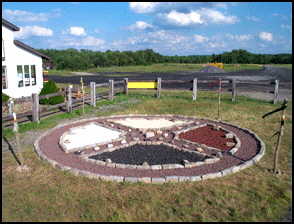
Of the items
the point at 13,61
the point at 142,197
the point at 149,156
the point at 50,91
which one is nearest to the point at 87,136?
the point at 149,156

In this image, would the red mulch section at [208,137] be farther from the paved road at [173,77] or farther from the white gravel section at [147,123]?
the paved road at [173,77]

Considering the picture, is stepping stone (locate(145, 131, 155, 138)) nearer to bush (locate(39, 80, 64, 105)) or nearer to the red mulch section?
the red mulch section

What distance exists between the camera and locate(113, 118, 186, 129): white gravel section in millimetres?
10484

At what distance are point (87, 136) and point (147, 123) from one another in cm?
275

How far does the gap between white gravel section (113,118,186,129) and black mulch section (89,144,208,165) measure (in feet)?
8.11

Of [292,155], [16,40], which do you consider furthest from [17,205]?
[16,40]

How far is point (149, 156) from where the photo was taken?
7.36 m

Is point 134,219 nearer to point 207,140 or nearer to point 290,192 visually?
point 290,192

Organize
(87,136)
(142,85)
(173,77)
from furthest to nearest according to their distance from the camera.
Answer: (173,77), (142,85), (87,136)

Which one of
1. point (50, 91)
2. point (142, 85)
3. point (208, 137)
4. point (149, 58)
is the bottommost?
point (208, 137)

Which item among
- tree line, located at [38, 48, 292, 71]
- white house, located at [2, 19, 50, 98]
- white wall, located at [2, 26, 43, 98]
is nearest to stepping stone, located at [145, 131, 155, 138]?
white house, located at [2, 19, 50, 98]

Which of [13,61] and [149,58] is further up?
[149,58]

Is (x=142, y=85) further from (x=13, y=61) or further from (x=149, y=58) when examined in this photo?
(x=149, y=58)

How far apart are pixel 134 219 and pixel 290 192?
10.9 ft
